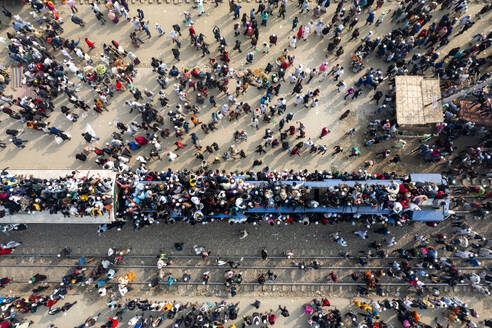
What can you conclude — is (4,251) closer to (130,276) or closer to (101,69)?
(130,276)

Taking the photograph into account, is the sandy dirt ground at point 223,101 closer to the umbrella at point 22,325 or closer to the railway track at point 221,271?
the railway track at point 221,271

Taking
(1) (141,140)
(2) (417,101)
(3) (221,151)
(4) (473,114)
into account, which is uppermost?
(2) (417,101)

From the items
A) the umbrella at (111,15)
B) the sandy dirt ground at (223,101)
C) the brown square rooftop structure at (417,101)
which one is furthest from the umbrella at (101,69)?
the brown square rooftop structure at (417,101)

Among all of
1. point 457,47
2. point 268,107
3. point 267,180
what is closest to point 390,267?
point 267,180

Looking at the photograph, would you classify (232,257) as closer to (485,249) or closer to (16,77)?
(485,249)

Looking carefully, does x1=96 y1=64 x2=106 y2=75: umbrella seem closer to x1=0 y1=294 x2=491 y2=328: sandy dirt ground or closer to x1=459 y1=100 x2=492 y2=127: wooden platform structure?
x1=0 y1=294 x2=491 y2=328: sandy dirt ground

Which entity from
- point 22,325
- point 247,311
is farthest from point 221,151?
point 22,325
